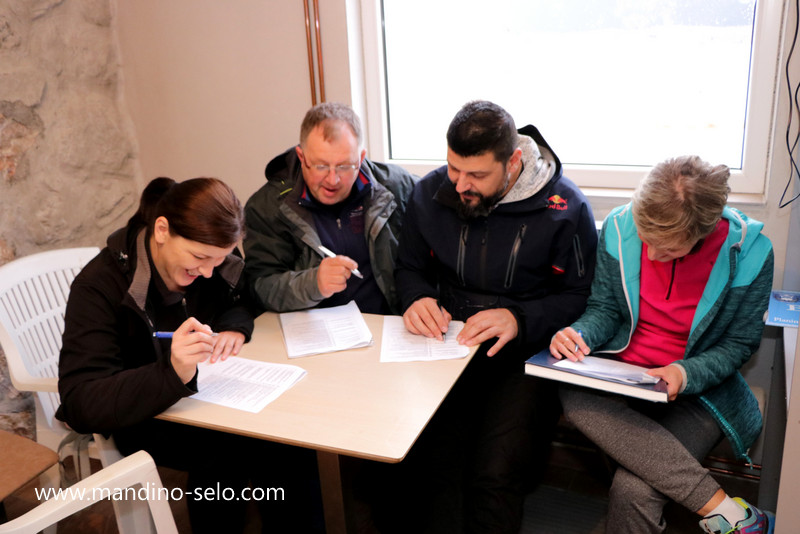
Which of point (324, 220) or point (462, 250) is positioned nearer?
point (462, 250)

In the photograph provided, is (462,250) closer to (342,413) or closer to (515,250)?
(515,250)

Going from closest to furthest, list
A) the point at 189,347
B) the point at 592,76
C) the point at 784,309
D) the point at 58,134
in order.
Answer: the point at 189,347 → the point at 784,309 → the point at 592,76 → the point at 58,134

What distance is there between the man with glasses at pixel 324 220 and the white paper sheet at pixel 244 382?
14.0 inches

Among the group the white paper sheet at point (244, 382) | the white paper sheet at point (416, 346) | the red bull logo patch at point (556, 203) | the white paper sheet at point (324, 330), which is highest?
the red bull logo patch at point (556, 203)

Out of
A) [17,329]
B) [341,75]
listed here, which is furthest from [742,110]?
[17,329]

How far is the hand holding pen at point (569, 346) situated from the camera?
1855mm

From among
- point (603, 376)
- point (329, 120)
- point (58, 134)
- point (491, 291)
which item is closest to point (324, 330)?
A: point (491, 291)

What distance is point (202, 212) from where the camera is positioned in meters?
1.67

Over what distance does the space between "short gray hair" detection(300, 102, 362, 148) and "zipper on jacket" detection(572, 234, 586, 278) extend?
78 centimetres

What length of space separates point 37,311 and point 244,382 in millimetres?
989

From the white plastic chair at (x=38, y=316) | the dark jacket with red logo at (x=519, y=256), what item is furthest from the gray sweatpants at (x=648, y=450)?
the white plastic chair at (x=38, y=316)

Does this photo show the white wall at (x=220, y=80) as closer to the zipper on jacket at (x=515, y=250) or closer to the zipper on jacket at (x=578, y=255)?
the zipper on jacket at (x=515, y=250)

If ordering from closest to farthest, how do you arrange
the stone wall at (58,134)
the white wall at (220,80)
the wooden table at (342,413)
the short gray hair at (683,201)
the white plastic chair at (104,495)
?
the white plastic chair at (104,495) → the wooden table at (342,413) → the short gray hair at (683,201) → the stone wall at (58,134) → the white wall at (220,80)

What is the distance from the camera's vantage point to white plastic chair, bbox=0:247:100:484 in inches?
81.3
